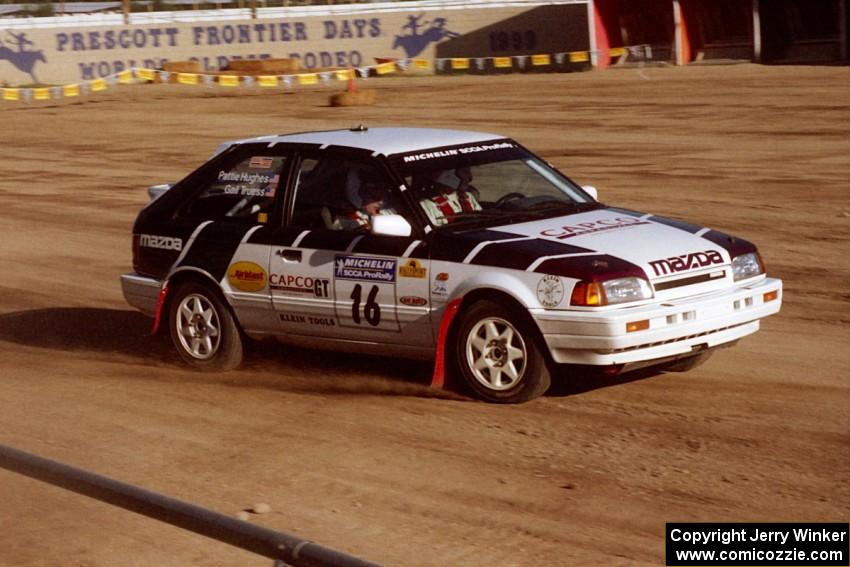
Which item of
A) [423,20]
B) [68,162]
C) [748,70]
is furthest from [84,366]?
[423,20]

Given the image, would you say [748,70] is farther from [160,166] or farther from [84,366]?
[84,366]

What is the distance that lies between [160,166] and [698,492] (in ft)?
59.6

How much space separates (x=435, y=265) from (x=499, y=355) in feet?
2.10

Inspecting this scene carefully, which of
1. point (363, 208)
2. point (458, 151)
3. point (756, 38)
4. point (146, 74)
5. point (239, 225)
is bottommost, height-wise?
point (239, 225)

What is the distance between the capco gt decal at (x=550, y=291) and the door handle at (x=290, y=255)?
174 cm

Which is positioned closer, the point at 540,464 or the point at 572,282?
the point at 540,464

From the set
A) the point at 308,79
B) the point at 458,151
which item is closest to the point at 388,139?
the point at 458,151

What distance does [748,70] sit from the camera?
3650 centimetres

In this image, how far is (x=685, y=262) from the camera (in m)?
7.56

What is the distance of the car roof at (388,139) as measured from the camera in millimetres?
8508

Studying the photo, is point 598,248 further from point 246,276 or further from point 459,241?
point 246,276

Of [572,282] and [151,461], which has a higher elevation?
[572,282]

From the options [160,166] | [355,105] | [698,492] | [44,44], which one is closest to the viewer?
[698,492]

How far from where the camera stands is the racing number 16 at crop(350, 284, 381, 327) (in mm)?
8148
